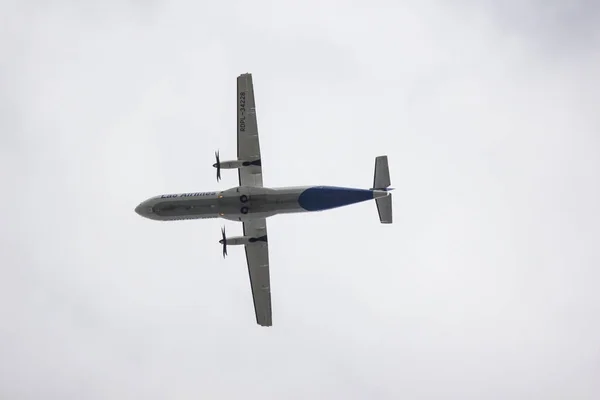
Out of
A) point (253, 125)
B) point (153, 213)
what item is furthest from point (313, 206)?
point (153, 213)

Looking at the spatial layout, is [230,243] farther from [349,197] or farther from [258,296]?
[349,197]

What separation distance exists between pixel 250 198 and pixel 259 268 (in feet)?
22.4

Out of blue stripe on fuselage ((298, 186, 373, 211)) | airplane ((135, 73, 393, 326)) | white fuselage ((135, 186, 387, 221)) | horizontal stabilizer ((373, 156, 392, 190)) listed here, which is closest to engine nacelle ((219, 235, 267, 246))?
airplane ((135, 73, 393, 326))

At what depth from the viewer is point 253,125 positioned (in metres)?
65.8

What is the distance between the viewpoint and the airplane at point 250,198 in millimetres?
63906

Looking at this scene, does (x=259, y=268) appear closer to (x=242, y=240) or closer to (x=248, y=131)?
(x=242, y=240)

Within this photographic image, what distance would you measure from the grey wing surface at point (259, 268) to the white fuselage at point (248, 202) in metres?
2.13

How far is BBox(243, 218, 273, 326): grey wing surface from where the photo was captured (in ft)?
224

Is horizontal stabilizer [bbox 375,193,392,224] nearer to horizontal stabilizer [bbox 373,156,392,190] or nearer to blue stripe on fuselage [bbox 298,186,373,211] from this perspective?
horizontal stabilizer [bbox 373,156,392,190]

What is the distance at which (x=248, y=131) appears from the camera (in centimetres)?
6581

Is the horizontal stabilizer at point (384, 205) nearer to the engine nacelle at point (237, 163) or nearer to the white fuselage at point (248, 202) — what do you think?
the white fuselage at point (248, 202)

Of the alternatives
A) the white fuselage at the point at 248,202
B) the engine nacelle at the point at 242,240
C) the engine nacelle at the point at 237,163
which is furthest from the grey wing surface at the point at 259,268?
the engine nacelle at the point at 237,163

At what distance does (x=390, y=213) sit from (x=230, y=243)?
12.3 meters

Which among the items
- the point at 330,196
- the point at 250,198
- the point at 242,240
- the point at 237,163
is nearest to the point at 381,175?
the point at 330,196
